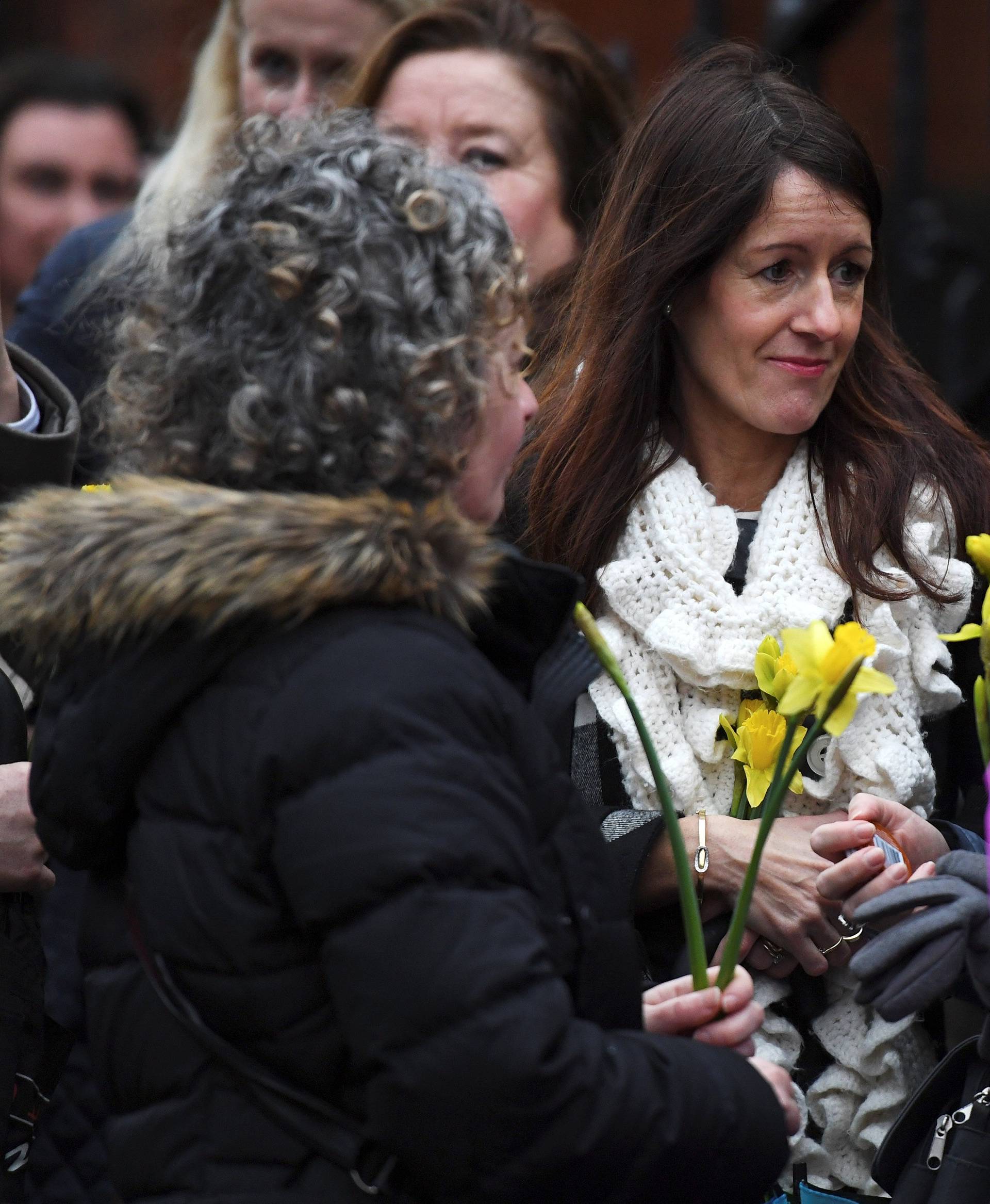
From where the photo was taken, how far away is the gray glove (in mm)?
1675

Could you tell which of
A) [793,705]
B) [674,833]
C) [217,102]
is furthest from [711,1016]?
[217,102]

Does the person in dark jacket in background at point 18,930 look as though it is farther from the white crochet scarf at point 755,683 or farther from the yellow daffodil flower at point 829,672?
the yellow daffodil flower at point 829,672

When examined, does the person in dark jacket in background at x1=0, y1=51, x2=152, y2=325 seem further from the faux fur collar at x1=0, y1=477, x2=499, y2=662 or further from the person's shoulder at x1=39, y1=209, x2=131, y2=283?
the faux fur collar at x1=0, y1=477, x2=499, y2=662

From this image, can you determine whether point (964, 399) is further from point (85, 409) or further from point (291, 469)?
point (291, 469)

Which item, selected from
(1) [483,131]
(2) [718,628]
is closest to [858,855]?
(2) [718,628]

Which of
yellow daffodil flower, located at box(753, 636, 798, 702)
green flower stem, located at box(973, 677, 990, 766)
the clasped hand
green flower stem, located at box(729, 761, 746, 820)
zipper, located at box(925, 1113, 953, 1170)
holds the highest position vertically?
green flower stem, located at box(973, 677, 990, 766)

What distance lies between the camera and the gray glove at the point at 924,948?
5.49 feet

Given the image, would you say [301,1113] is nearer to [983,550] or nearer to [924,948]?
[924,948]

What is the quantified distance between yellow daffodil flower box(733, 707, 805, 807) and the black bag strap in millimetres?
799

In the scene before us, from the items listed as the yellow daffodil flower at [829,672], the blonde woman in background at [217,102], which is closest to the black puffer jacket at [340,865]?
the yellow daffodil flower at [829,672]

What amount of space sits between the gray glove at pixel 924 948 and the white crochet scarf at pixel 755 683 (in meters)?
0.36

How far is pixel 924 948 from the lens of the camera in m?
1.70

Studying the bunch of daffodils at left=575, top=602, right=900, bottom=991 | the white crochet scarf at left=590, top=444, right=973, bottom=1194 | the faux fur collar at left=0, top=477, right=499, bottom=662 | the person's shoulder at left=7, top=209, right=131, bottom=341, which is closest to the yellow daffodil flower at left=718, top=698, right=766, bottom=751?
the white crochet scarf at left=590, top=444, right=973, bottom=1194

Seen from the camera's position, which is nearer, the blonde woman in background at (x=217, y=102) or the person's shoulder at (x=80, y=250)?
the blonde woman in background at (x=217, y=102)
